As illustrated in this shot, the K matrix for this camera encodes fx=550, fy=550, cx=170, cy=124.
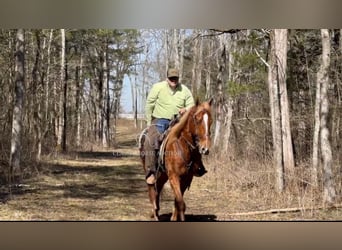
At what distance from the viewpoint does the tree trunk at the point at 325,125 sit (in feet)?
16.2

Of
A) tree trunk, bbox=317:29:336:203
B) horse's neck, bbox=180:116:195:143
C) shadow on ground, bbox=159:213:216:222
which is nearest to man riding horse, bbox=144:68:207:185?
horse's neck, bbox=180:116:195:143

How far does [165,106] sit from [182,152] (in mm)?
→ 441

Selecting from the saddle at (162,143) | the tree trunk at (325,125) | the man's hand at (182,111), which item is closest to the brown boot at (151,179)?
the saddle at (162,143)

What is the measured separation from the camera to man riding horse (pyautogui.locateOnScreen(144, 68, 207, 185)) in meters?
4.91

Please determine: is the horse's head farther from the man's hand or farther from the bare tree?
the bare tree

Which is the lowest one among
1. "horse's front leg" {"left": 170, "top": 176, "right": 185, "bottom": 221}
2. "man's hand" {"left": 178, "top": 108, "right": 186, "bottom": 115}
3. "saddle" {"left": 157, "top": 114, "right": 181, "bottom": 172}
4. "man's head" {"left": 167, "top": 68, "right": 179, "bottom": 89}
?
"horse's front leg" {"left": 170, "top": 176, "right": 185, "bottom": 221}

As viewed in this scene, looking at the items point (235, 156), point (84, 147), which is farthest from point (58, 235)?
point (235, 156)

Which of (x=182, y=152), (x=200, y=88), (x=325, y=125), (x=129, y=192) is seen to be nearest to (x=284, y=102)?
(x=325, y=125)

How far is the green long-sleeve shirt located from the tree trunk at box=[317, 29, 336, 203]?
3.88 ft

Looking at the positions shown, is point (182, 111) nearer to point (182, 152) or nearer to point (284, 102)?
point (182, 152)

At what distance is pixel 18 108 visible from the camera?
195 inches

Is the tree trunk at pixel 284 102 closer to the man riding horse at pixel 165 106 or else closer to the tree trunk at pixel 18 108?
the man riding horse at pixel 165 106
